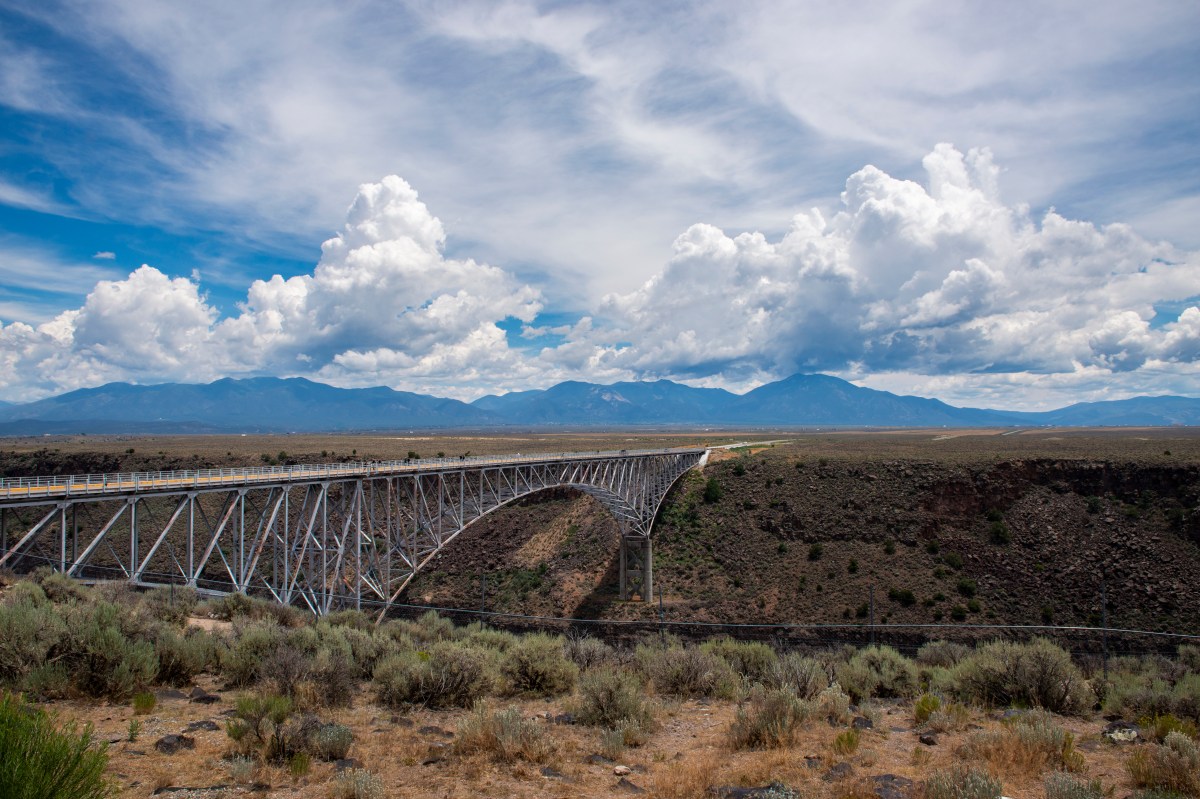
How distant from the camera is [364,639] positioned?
15.0 meters

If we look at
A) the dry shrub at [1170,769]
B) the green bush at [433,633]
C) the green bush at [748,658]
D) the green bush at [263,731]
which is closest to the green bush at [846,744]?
the dry shrub at [1170,769]

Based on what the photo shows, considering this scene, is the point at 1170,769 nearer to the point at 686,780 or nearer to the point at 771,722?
the point at 771,722

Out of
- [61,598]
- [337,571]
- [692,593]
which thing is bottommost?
[692,593]

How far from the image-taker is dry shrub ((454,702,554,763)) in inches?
371

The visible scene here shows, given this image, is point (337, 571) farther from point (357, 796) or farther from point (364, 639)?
point (357, 796)

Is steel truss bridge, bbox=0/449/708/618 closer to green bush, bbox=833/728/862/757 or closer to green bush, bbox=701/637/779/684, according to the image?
green bush, bbox=701/637/779/684

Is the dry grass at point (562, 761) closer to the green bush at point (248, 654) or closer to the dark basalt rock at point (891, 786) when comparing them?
the dark basalt rock at point (891, 786)

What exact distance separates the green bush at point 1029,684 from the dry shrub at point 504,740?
937 cm

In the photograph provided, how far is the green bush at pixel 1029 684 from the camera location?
13508 mm

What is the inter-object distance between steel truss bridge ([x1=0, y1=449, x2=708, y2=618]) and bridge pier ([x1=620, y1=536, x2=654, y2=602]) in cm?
11

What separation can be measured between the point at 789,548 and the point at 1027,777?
4645 cm

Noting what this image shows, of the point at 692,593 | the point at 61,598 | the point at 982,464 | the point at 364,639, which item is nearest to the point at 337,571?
the point at 61,598

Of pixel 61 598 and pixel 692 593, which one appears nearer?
pixel 61 598

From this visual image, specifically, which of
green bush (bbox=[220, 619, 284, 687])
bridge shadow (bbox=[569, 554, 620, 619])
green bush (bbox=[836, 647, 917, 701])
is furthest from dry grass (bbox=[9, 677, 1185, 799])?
bridge shadow (bbox=[569, 554, 620, 619])
